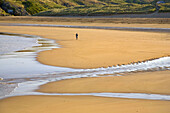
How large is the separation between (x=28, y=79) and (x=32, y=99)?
3.20 meters

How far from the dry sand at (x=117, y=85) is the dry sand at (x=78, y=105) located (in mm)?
1116

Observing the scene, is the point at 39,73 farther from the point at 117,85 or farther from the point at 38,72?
the point at 117,85

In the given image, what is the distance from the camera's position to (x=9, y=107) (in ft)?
29.0

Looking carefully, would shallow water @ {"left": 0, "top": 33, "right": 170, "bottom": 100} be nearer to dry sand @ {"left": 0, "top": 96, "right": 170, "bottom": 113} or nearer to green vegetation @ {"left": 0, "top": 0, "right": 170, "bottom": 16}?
dry sand @ {"left": 0, "top": 96, "right": 170, "bottom": 113}

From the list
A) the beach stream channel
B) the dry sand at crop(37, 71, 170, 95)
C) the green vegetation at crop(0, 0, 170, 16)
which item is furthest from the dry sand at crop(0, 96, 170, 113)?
the green vegetation at crop(0, 0, 170, 16)

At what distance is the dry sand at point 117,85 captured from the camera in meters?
10.7

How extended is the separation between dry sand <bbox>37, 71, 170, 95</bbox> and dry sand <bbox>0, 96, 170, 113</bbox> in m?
1.12

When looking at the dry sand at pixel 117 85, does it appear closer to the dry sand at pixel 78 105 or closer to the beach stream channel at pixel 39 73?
the beach stream channel at pixel 39 73

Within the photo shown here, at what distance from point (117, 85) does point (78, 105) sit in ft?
9.43

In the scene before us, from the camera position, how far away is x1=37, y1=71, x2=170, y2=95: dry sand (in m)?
10.7

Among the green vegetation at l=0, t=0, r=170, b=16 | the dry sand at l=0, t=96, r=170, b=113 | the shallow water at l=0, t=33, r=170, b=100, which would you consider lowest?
the green vegetation at l=0, t=0, r=170, b=16

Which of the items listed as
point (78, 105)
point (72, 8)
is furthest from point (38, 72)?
point (72, 8)

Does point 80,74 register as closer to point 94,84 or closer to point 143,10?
point 94,84

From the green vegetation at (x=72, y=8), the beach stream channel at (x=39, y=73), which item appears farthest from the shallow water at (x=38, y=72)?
the green vegetation at (x=72, y=8)
